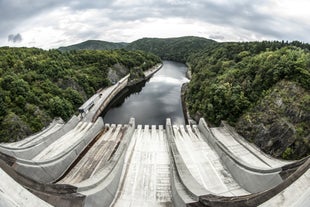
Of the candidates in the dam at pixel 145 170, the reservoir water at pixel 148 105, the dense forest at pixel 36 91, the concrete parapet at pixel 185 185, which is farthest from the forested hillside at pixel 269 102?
the dense forest at pixel 36 91

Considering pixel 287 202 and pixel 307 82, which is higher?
pixel 307 82

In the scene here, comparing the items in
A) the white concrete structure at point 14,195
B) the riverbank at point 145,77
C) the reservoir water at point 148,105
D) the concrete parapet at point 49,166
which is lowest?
the reservoir water at point 148,105

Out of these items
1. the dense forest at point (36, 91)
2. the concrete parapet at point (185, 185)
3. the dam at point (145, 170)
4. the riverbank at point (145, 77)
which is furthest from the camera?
the riverbank at point (145, 77)

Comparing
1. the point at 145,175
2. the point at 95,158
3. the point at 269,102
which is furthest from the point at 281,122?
the point at 95,158

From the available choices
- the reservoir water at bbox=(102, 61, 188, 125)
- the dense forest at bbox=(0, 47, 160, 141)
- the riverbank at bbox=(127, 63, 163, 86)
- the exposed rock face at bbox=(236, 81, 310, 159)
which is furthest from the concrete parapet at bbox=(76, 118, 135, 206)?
the riverbank at bbox=(127, 63, 163, 86)

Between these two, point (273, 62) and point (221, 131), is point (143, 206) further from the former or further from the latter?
point (273, 62)

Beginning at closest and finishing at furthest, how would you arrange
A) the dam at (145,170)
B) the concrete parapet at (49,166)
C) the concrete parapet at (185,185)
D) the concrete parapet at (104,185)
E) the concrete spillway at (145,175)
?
the dam at (145,170), the concrete parapet at (185,185), the concrete parapet at (104,185), the concrete spillway at (145,175), the concrete parapet at (49,166)

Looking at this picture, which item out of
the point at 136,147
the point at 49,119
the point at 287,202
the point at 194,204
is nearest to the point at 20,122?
the point at 49,119

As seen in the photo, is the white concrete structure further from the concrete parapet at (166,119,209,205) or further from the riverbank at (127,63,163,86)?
the riverbank at (127,63,163,86)

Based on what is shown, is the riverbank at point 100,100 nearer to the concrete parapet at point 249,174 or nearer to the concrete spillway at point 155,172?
the concrete spillway at point 155,172
